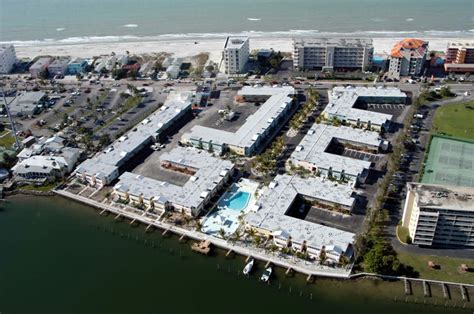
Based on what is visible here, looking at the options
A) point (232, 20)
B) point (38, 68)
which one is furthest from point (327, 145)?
point (232, 20)

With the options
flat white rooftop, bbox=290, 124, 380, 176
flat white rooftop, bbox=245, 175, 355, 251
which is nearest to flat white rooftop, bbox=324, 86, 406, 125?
flat white rooftop, bbox=290, 124, 380, 176

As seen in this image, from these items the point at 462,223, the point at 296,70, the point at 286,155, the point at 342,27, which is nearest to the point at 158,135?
the point at 286,155

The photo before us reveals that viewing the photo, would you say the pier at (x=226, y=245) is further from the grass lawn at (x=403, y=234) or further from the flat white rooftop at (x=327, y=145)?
the flat white rooftop at (x=327, y=145)

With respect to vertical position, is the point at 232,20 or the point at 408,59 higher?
the point at 232,20

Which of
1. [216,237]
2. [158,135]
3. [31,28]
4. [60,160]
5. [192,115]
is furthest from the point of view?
[31,28]

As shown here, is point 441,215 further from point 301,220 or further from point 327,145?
point 327,145

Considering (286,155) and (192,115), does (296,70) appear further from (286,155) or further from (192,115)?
(286,155)
